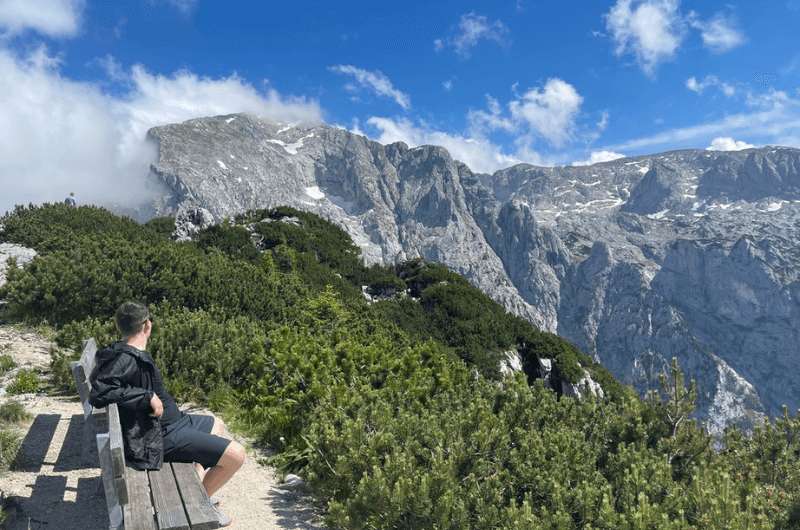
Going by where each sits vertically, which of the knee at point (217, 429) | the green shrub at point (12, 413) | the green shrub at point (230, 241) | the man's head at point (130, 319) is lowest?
the green shrub at point (12, 413)

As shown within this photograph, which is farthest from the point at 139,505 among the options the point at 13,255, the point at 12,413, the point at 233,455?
the point at 13,255

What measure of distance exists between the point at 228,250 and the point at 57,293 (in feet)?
39.9

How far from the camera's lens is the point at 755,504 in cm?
506

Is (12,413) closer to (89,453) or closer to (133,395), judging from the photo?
(89,453)

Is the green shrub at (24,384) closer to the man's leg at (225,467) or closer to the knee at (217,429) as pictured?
the knee at (217,429)

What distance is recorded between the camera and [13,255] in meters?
13.2

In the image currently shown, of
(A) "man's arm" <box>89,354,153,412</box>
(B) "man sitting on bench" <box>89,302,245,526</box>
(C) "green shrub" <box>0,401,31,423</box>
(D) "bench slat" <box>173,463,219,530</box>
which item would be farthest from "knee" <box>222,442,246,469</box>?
(C) "green shrub" <box>0,401,31,423</box>

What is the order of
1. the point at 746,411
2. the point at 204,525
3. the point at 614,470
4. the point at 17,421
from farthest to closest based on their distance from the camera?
the point at 746,411 < the point at 17,421 < the point at 614,470 < the point at 204,525

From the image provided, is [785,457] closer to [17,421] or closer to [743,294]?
[17,421]

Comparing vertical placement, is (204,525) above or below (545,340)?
above

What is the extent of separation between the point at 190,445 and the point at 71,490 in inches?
66.8

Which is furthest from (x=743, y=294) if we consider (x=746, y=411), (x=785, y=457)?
(x=785, y=457)

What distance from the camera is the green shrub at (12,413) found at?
6477 mm

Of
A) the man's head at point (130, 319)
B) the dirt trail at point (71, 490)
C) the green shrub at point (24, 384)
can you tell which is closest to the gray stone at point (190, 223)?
the green shrub at point (24, 384)
